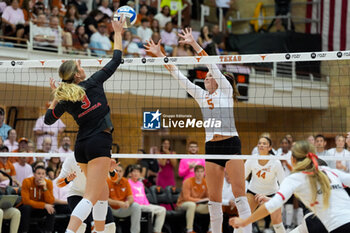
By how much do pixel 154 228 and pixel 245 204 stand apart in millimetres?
4311

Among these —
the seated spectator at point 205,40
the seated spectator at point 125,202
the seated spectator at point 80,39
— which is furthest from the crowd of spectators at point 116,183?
the seated spectator at point 205,40

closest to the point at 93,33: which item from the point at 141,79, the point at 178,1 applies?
the point at 141,79

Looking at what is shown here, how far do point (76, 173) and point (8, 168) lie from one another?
148 inches

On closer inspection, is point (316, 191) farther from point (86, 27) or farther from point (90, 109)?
point (86, 27)

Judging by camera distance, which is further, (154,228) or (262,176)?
(154,228)

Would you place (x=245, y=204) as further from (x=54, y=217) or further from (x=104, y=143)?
(x=54, y=217)

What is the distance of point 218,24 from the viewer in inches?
805

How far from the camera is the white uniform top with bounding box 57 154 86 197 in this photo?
7660 millimetres

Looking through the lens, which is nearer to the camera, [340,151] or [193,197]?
[340,151]

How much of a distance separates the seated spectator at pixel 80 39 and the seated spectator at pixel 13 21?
140cm

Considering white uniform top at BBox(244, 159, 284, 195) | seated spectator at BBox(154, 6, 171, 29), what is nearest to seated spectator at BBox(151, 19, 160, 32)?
seated spectator at BBox(154, 6, 171, 29)

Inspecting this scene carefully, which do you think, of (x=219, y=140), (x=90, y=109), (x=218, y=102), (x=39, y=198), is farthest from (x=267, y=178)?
(x=39, y=198)

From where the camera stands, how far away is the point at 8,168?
432 inches

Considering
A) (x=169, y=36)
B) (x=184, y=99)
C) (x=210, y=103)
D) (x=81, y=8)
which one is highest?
(x=81, y=8)
